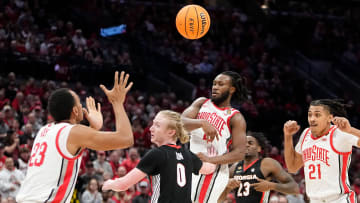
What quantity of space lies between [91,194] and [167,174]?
603cm

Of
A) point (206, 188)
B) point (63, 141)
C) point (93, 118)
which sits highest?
point (93, 118)

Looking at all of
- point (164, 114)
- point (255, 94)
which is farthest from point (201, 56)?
point (164, 114)

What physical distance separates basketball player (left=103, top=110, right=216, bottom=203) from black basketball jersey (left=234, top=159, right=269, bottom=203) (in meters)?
2.37

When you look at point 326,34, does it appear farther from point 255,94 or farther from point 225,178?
point 225,178

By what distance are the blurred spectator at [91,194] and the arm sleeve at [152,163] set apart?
594 centimetres

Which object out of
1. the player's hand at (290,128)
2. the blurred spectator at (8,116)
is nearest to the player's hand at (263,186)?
the player's hand at (290,128)

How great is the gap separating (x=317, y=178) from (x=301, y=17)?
63.0 ft

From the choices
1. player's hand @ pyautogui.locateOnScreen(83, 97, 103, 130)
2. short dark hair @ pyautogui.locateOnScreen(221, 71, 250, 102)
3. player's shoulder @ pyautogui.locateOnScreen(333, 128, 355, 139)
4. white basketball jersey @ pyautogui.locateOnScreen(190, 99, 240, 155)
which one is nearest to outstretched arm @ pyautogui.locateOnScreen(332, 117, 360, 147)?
player's shoulder @ pyautogui.locateOnScreen(333, 128, 355, 139)

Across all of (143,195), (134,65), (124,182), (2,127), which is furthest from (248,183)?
(134,65)

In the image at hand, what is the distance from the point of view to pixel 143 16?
798 inches

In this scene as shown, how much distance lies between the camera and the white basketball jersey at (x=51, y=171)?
4402mm

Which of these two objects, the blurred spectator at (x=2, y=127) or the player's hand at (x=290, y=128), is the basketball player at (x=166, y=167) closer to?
the player's hand at (x=290, y=128)

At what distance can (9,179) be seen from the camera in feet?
33.2

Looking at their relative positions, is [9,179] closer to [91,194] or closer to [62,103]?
[91,194]
